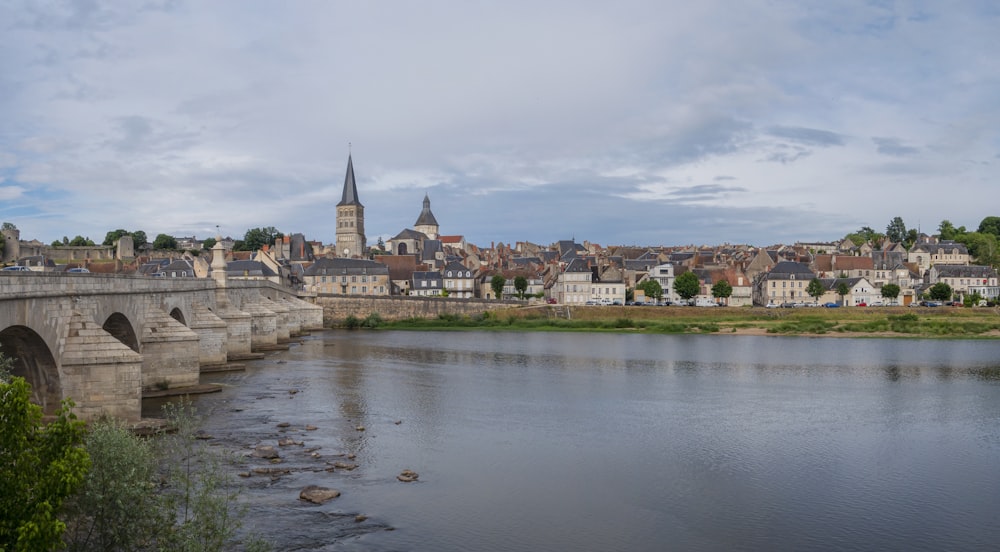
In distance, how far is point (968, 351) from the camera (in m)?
46.5

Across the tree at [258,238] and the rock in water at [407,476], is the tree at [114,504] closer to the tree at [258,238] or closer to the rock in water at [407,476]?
the rock in water at [407,476]

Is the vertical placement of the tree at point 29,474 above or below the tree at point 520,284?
below

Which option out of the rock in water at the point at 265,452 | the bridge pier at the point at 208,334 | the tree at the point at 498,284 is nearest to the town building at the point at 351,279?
the tree at the point at 498,284

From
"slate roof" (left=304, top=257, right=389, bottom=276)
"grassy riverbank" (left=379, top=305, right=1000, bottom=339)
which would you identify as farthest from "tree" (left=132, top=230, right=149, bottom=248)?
"grassy riverbank" (left=379, top=305, right=1000, bottom=339)

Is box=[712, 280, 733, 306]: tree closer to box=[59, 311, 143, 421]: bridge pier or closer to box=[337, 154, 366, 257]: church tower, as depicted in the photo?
box=[337, 154, 366, 257]: church tower

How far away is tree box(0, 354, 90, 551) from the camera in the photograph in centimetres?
829

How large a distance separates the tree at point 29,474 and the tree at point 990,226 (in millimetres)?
142946

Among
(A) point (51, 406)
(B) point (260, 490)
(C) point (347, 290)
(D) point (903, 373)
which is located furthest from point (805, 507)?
(C) point (347, 290)

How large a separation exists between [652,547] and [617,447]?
290 inches

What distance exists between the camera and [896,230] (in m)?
135

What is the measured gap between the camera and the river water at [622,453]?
15133 mm

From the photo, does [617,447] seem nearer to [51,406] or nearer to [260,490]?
[260,490]

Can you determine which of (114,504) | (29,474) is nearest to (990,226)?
(114,504)

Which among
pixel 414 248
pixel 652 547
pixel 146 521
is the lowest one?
pixel 652 547
